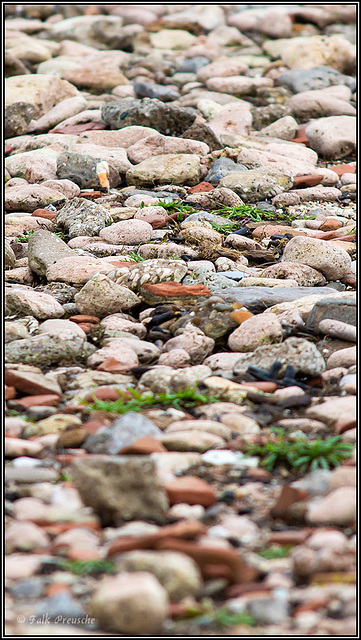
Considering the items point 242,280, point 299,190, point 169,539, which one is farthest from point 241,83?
point 169,539

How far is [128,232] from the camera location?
6.24 meters

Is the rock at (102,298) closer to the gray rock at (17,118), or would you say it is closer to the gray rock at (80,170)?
A: the gray rock at (80,170)

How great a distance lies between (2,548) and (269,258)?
13.3 feet

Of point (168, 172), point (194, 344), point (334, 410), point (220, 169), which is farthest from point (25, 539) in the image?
point (220, 169)

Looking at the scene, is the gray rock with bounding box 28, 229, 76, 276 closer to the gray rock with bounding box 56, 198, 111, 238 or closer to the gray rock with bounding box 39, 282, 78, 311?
the gray rock with bounding box 39, 282, 78, 311

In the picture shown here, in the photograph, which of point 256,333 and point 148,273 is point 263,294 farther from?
point 148,273

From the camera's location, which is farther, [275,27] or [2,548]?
[275,27]

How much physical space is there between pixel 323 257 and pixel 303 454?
276 cm

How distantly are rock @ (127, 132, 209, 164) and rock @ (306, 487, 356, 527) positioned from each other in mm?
6687

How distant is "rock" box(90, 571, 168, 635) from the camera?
5.99ft

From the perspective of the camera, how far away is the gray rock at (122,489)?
→ 2.39m

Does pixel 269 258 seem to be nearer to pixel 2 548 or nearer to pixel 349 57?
pixel 2 548

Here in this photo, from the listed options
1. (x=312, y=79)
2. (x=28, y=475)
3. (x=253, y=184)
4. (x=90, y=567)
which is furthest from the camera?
(x=312, y=79)

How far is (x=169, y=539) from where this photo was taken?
2.15 meters
